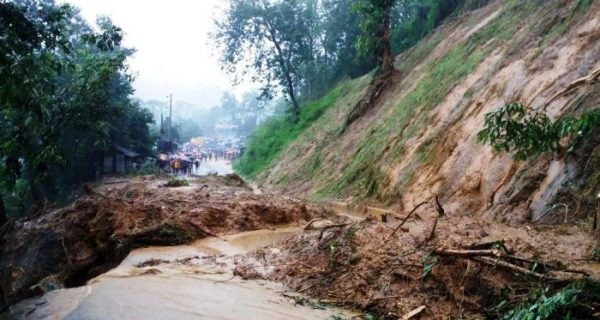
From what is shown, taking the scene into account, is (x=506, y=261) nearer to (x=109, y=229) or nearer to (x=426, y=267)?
(x=426, y=267)

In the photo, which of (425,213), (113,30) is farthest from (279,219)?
(113,30)

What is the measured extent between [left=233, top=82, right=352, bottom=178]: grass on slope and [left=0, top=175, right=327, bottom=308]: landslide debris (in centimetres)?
2084

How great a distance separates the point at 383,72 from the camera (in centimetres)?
2245

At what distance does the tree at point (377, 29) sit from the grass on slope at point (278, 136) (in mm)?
8833

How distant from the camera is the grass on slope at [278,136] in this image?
3294 cm

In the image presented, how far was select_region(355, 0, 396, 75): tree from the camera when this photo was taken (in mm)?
19219

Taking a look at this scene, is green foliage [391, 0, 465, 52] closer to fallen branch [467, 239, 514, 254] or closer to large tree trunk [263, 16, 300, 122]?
large tree trunk [263, 16, 300, 122]

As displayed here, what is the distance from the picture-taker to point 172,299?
4734 mm

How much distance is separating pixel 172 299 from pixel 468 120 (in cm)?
939

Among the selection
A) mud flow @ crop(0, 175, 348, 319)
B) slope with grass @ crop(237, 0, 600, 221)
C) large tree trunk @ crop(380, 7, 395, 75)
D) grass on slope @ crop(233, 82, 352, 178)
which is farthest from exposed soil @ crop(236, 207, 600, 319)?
grass on slope @ crop(233, 82, 352, 178)

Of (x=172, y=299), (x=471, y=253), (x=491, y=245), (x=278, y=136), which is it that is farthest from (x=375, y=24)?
(x=278, y=136)

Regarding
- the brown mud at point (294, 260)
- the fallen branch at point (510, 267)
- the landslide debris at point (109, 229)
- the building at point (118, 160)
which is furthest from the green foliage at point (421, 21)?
the fallen branch at point (510, 267)

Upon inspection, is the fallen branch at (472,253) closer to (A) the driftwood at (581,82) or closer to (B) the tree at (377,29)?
(A) the driftwood at (581,82)

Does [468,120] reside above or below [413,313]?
above
